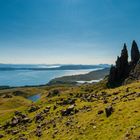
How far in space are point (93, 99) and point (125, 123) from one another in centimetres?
2399

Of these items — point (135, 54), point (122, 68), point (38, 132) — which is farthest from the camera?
point (135, 54)

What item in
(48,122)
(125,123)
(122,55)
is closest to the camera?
(125,123)

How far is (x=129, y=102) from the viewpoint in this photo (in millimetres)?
50469

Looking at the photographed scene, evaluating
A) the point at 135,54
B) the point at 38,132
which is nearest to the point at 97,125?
the point at 38,132

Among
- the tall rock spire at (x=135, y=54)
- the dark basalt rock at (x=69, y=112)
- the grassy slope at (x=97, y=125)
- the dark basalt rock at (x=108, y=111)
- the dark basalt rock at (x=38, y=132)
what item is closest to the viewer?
the grassy slope at (x=97, y=125)

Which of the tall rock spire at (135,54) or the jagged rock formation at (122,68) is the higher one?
the tall rock spire at (135,54)

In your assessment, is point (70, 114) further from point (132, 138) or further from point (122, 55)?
point (122, 55)

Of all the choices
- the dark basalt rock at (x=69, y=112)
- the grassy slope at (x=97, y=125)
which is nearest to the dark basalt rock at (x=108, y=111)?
the grassy slope at (x=97, y=125)

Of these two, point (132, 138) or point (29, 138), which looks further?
point (29, 138)

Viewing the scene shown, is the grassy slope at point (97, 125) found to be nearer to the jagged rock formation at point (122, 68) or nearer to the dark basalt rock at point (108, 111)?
the dark basalt rock at point (108, 111)

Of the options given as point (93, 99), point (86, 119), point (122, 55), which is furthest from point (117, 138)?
point (122, 55)

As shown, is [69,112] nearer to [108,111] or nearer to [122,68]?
[108,111]

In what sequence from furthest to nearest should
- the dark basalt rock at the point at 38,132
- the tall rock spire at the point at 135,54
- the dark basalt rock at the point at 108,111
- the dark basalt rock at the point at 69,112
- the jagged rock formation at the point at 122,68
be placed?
the tall rock spire at the point at 135,54 < the jagged rock formation at the point at 122,68 < the dark basalt rock at the point at 69,112 < the dark basalt rock at the point at 38,132 < the dark basalt rock at the point at 108,111

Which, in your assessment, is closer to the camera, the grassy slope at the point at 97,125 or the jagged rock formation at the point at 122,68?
the grassy slope at the point at 97,125
